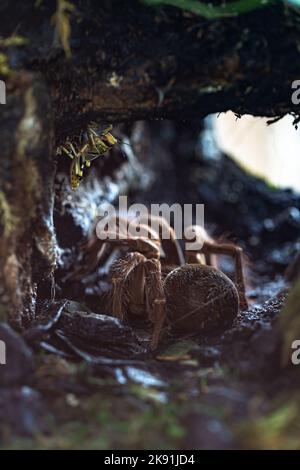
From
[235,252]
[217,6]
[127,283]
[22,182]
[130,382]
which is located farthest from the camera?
[235,252]

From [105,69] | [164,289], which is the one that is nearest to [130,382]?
[164,289]

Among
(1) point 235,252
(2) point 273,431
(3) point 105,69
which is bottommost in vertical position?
(2) point 273,431

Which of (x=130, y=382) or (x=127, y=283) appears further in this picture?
(x=127, y=283)

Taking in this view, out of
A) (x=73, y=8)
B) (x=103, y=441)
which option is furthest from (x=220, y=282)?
(x=73, y=8)

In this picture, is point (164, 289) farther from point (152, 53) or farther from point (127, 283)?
point (152, 53)

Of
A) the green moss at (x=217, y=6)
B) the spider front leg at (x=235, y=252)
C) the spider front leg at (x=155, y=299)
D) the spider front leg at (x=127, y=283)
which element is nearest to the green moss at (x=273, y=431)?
the spider front leg at (x=155, y=299)
